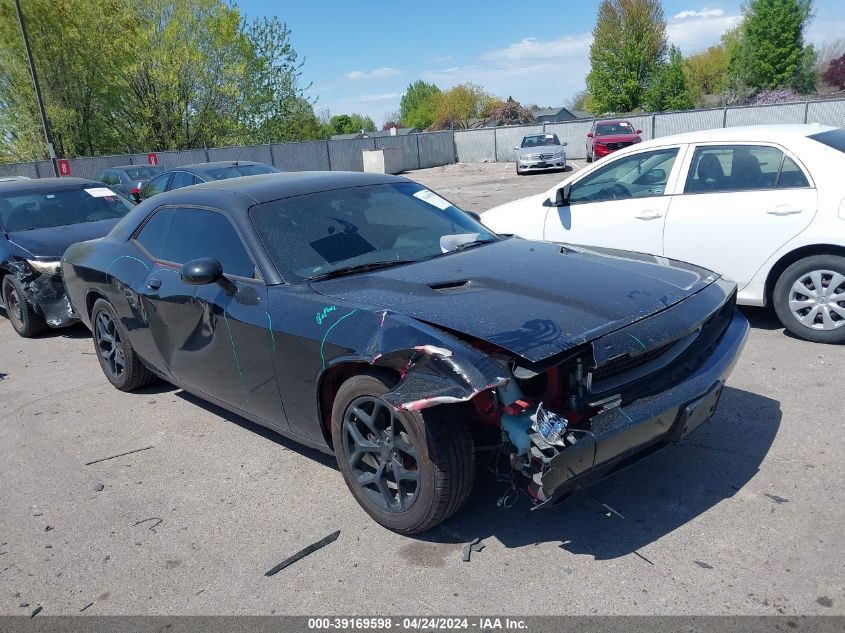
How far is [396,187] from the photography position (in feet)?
15.1

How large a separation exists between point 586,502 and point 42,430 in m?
3.79

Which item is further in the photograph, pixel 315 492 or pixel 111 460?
pixel 111 460

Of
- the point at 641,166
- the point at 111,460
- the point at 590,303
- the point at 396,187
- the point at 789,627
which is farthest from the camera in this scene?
the point at 641,166

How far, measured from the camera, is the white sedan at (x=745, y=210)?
5.20m

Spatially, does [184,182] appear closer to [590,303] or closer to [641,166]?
[641,166]

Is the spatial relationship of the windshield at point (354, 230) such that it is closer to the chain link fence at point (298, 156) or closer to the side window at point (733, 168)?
the side window at point (733, 168)

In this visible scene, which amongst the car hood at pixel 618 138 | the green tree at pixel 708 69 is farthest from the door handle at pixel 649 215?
the green tree at pixel 708 69

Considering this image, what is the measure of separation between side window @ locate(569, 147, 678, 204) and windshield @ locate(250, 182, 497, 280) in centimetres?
220

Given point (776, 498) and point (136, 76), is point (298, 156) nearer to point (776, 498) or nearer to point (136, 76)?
point (136, 76)

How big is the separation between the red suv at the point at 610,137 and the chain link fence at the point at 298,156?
1197cm

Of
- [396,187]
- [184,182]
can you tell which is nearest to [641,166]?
[396,187]

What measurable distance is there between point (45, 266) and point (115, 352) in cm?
228

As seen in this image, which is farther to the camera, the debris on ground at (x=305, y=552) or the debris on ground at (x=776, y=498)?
the debris on ground at (x=776, y=498)

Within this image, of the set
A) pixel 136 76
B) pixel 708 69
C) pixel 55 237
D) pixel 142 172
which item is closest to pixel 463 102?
pixel 708 69
